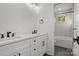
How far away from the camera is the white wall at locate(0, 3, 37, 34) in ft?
5.48

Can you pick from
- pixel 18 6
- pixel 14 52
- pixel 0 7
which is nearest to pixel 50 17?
pixel 18 6

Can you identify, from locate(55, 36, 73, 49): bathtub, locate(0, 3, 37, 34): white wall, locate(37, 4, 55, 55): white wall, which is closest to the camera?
locate(0, 3, 37, 34): white wall

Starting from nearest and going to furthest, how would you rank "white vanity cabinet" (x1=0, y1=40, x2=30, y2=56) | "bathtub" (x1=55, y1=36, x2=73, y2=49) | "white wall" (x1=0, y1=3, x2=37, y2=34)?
"white vanity cabinet" (x1=0, y1=40, x2=30, y2=56)
"white wall" (x1=0, y1=3, x2=37, y2=34)
"bathtub" (x1=55, y1=36, x2=73, y2=49)

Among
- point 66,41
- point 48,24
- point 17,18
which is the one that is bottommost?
point 66,41

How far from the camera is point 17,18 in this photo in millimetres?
1998

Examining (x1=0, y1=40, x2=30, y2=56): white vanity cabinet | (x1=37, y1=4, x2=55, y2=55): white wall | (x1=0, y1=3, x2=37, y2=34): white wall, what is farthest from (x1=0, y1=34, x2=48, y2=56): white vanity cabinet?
(x1=37, y1=4, x2=55, y2=55): white wall

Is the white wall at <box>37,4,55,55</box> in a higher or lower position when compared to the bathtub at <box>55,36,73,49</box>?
higher

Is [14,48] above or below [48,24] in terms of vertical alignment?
below

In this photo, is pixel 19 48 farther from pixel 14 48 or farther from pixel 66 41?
pixel 66 41

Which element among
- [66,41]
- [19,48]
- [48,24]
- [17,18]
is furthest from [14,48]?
[48,24]

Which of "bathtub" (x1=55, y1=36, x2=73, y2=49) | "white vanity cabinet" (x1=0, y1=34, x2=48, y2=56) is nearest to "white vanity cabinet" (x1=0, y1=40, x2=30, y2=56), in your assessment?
"white vanity cabinet" (x1=0, y1=34, x2=48, y2=56)

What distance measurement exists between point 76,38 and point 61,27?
40cm

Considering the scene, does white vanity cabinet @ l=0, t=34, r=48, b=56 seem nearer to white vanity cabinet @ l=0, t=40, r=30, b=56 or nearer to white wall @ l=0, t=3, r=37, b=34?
white vanity cabinet @ l=0, t=40, r=30, b=56

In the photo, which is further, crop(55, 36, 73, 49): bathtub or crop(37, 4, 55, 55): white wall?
crop(37, 4, 55, 55): white wall
